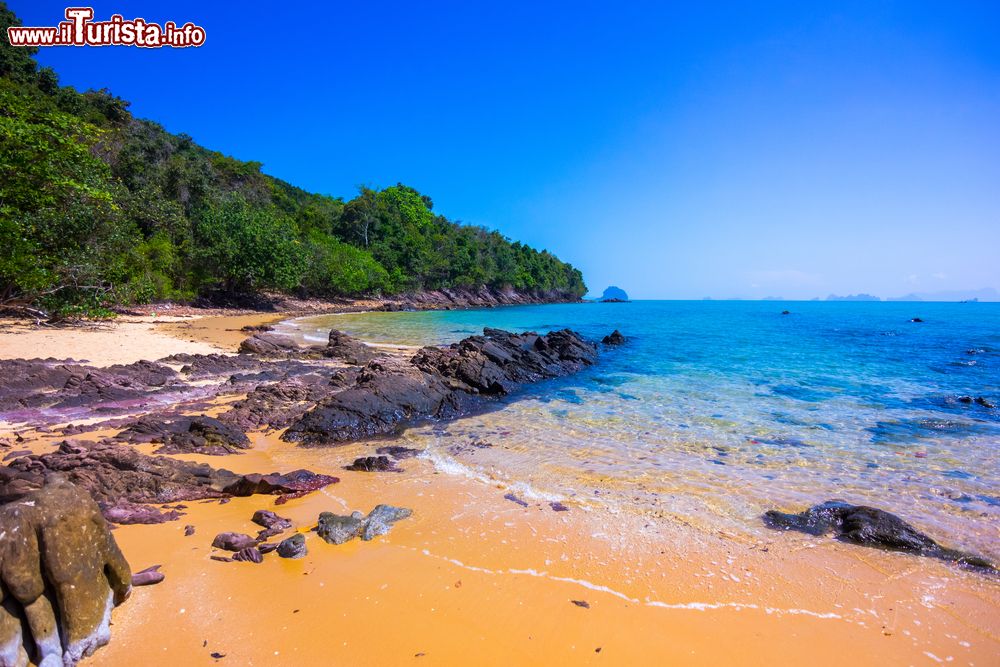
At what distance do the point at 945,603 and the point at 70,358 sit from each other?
59.3 feet

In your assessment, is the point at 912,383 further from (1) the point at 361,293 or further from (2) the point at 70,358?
(1) the point at 361,293

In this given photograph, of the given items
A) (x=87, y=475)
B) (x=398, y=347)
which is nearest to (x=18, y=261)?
(x=398, y=347)

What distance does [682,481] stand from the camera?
694cm

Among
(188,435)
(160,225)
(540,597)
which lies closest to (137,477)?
(188,435)

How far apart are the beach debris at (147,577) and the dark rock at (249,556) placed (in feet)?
1.94

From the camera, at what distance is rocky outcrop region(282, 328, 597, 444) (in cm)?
862

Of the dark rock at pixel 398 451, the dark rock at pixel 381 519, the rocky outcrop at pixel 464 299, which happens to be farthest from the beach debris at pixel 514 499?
the rocky outcrop at pixel 464 299

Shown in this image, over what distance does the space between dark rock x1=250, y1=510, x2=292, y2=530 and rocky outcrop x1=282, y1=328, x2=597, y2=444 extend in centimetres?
313

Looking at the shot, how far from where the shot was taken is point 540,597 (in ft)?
13.1

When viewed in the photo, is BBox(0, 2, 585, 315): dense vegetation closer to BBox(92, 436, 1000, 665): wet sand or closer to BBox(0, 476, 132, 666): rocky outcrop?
BBox(0, 476, 132, 666): rocky outcrop

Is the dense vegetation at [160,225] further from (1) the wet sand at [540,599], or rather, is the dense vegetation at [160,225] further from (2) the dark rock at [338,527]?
(1) the wet sand at [540,599]

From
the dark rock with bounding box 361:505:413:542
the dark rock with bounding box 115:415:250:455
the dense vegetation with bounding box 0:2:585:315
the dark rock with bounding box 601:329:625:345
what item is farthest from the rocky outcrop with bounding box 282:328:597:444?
the dense vegetation with bounding box 0:2:585:315

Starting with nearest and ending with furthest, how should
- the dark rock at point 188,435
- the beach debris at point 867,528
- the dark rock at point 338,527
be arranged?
the dark rock at point 338,527 < the beach debris at point 867,528 < the dark rock at point 188,435

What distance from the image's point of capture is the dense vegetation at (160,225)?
643 inches
